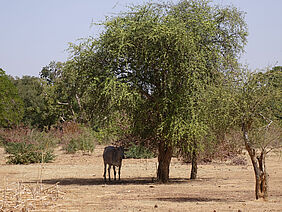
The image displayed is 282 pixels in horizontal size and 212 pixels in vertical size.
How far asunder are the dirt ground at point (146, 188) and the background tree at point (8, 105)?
22.7 metres

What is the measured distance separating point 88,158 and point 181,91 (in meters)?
16.3

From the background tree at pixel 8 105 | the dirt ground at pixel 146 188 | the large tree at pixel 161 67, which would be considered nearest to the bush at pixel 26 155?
the dirt ground at pixel 146 188

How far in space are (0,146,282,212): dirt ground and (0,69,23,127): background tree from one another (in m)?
22.7

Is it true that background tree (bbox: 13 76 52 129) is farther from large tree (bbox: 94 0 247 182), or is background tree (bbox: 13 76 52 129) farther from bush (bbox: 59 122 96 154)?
large tree (bbox: 94 0 247 182)

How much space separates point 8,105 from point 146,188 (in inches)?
1532

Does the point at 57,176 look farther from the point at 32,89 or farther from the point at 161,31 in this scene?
the point at 32,89

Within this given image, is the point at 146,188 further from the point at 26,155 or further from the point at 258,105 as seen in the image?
the point at 26,155

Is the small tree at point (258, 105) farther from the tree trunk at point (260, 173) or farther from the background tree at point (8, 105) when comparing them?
the background tree at point (8, 105)

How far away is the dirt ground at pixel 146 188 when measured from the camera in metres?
12.9

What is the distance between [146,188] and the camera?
1805 centimetres

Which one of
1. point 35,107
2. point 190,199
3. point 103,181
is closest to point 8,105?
point 35,107

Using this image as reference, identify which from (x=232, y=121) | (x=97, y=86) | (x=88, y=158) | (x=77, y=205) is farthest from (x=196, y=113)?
(x=88, y=158)

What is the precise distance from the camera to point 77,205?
44.2 ft

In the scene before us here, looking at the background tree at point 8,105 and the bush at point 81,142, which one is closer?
the bush at point 81,142
